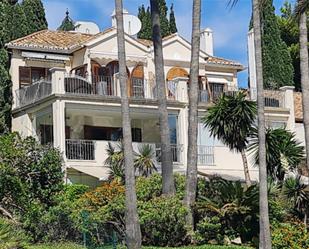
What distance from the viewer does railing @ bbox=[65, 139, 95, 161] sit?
3653 centimetres

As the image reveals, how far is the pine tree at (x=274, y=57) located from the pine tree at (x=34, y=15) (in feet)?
45.3

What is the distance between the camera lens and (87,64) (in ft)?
132

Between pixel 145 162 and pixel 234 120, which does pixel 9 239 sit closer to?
pixel 234 120

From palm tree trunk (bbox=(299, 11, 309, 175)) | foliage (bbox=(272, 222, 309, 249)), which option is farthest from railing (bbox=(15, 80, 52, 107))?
foliage (bbox=(272, 222, 309, 249))

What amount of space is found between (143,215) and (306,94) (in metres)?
7.57

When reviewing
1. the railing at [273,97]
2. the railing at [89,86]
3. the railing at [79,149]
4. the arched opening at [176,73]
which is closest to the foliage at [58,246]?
the railing at [79,149]

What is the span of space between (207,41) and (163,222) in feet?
82.9

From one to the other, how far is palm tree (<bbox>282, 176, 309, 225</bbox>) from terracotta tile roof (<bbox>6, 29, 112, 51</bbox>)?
49.5 ft

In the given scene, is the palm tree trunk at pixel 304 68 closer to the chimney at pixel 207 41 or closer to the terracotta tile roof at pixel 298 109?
the terracotta tile roof at pixel 298 109

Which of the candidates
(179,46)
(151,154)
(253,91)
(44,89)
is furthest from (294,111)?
(44,89)

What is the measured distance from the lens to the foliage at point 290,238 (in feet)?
86.4

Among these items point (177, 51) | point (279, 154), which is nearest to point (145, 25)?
point (177, 51)

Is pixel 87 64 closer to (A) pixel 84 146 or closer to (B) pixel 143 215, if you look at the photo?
(A) pixel 84 146

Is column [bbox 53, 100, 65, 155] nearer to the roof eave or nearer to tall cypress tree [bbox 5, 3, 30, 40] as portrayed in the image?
the roof eave
